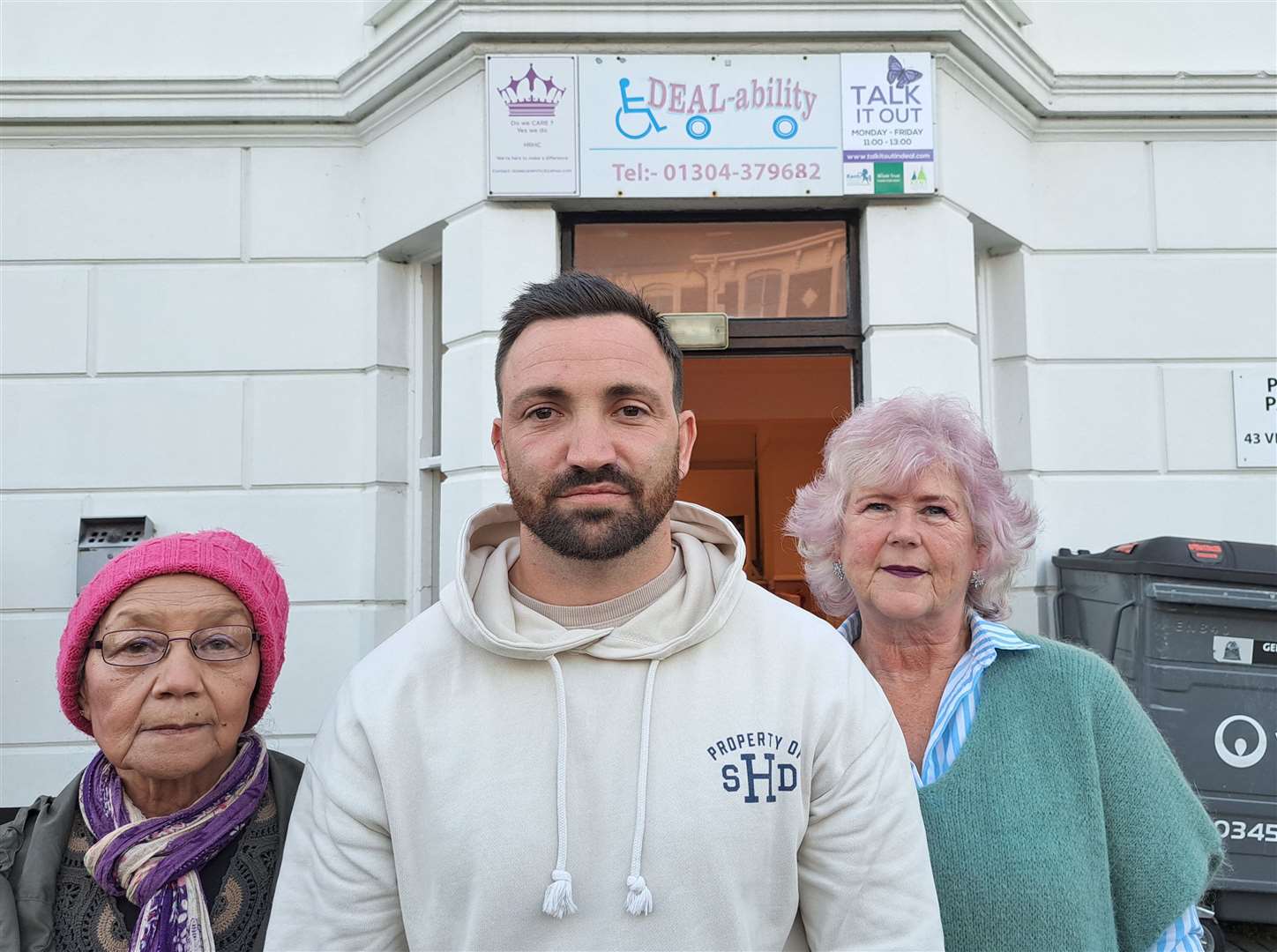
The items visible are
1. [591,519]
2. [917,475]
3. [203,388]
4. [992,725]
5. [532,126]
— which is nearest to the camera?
[591,519]

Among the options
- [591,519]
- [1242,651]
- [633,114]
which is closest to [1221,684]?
[1242,651]

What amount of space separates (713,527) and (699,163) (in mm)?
2311

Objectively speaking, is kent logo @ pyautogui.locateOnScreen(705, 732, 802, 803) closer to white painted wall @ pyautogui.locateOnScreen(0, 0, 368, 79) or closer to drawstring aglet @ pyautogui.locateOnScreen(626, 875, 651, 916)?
drawstring aglet @ pyautogui.locateOnScreen(626, 875, 651, 916)

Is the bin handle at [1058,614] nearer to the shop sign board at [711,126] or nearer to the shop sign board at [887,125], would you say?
the shop sign board at [887,125]

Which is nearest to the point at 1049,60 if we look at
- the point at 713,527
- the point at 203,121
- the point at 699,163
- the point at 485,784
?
the point at 699,163

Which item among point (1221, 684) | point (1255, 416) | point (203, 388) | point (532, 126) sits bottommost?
point (1221, 684)

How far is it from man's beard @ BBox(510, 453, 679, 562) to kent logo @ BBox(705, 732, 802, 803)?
0.34 metres

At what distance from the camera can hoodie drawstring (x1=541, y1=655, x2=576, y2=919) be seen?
3.96 ft

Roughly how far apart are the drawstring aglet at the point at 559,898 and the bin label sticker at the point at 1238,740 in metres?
2.97

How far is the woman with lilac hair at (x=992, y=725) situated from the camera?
1.49 metres

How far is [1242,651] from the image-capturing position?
319cm

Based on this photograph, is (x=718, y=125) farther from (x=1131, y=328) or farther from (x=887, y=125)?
(x=1131, y=328)

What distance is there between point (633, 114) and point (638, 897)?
3.02 metres

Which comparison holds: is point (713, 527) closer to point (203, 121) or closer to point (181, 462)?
point (181, 462)
